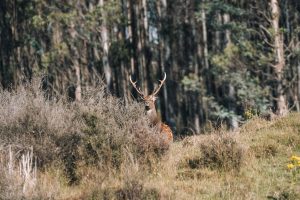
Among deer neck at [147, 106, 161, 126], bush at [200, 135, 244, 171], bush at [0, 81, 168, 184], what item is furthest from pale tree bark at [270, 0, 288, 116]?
bush at [200, 135, 244, 171]

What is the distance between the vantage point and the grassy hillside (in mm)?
9289

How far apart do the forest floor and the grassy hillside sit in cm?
2

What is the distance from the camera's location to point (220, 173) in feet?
34.7

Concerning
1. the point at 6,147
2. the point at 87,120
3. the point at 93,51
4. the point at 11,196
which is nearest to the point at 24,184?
the point at 11,196

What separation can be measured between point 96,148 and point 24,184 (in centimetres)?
228

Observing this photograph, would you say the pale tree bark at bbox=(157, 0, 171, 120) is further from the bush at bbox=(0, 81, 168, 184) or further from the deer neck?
the bush at bbox=(0, 81, 168, 184)

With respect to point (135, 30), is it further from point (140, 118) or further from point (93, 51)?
point (140, 118)

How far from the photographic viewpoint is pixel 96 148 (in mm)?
11344

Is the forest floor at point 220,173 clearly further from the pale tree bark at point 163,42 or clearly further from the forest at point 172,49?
the pale tree bark at point 163,42

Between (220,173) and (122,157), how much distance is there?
1.88 meters

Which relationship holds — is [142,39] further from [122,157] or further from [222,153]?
[222,153]

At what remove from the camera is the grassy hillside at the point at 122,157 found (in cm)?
929

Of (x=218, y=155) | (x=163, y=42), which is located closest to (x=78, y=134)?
(x=218, y=155)

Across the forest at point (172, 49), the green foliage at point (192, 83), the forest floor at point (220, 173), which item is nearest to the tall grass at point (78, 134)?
the forest floor at point (220, 173)
